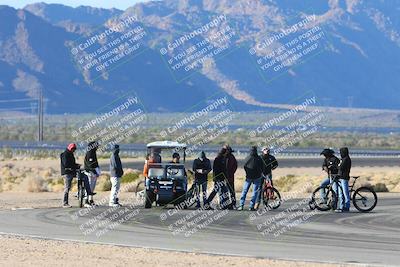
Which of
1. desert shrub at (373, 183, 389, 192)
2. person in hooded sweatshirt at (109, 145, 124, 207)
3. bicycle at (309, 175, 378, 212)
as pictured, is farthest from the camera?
desert shrub at (373, 183, 389, 192)

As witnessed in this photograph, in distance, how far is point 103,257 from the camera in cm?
1723

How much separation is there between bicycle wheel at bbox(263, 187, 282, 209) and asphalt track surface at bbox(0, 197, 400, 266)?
188 millimetres

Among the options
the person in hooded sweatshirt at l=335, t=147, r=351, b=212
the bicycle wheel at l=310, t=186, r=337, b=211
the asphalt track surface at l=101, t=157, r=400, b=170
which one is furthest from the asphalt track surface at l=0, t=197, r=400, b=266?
the asphalt track surface at l=101, t=157, r=400, b=170

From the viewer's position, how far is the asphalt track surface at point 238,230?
60.0 feet

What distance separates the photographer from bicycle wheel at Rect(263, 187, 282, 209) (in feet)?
91.6

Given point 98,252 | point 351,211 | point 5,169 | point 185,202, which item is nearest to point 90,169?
point 185,202

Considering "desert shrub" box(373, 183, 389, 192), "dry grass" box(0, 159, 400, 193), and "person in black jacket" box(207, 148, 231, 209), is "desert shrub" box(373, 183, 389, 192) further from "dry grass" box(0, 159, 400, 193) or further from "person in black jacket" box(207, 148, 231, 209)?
"person in black jacket" box(207, 148, 231, 209)

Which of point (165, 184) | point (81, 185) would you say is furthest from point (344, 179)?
point (81, 185)

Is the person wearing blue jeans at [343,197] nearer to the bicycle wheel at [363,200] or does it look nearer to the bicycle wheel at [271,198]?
the bicycle wheel at [363,200]

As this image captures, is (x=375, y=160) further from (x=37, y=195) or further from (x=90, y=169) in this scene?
(x=90, y=169)

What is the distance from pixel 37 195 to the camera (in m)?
35.5

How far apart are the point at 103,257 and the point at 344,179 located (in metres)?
10.6

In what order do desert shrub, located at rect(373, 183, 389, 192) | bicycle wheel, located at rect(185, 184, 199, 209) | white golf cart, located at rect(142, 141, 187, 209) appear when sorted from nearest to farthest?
1. white golf cart, located at rect(142, 141, 187, 209)
2. bicycle wheel, located at rect(185, 184, 199, 209)
3. desert shrub, located at rect(373, 183, 389, 192)

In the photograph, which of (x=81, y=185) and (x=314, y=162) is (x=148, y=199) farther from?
(x=314, y=162)
